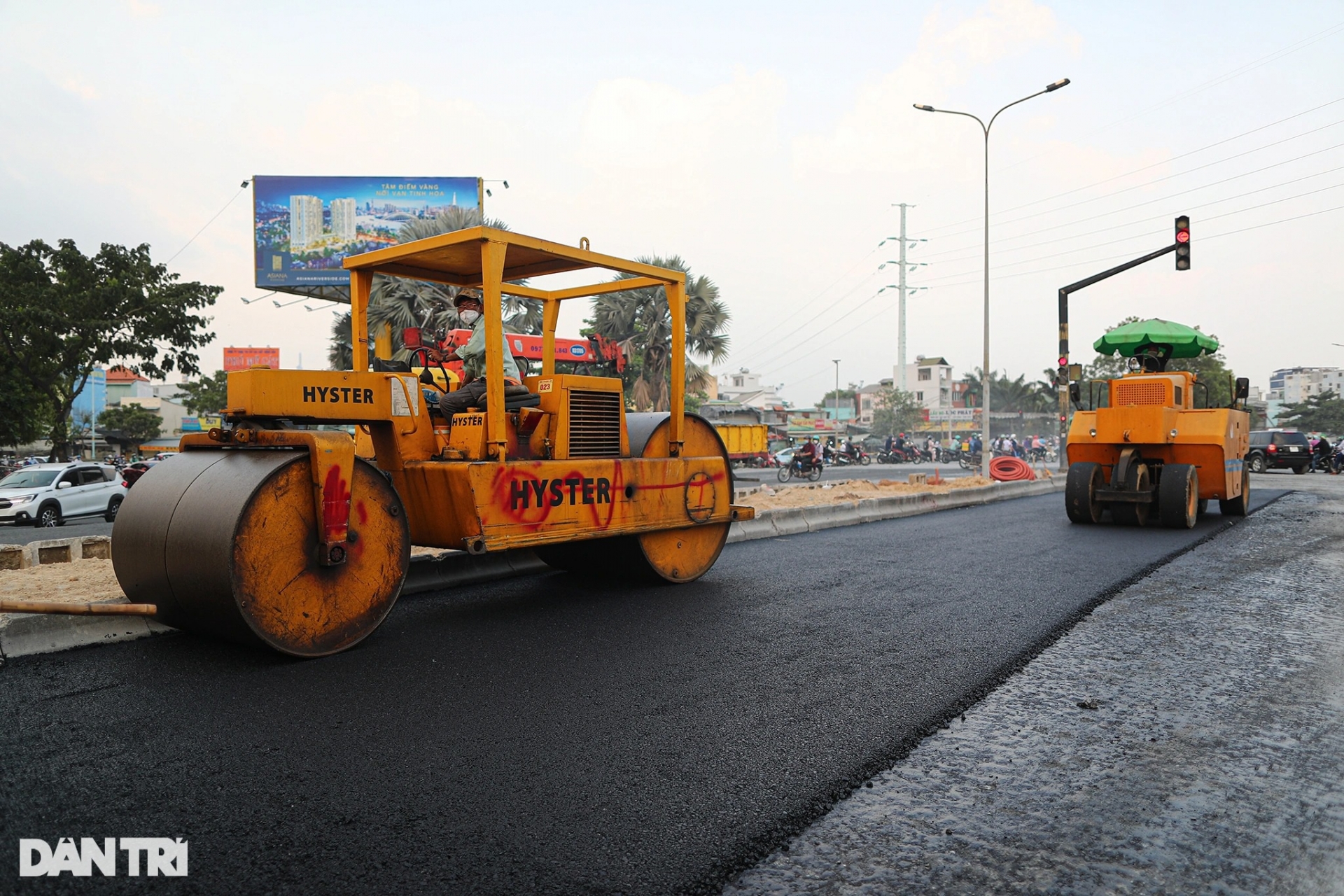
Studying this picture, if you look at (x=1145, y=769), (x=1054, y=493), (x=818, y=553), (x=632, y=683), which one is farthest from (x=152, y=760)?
(x=1054, y=493)

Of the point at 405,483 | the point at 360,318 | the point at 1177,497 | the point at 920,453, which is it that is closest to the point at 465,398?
the point at 405,483

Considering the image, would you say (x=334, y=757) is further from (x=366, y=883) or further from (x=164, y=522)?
(x=164, y=522)

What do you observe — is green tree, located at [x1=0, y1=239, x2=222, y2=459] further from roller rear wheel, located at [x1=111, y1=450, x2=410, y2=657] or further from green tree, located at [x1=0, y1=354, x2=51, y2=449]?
roller rear wheel, located at [x1=111, y1=450, x2=410, y2=657]

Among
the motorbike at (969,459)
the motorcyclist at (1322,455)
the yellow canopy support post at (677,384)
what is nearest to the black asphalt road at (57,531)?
the yellow canopy support post at (677,384)

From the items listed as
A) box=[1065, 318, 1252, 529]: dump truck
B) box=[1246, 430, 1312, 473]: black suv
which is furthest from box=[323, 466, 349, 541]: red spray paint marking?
box=[1246, 430, 1312, 473]: black suv

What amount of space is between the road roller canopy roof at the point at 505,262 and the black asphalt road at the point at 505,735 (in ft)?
7.64

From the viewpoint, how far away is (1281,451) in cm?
2981

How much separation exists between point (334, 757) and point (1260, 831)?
313cm

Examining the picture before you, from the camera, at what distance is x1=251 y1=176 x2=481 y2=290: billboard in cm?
3341

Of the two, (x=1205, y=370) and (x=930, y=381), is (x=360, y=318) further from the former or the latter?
(x=930, y=381)

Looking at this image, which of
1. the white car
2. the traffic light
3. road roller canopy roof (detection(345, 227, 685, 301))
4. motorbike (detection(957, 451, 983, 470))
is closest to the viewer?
road roller canopy roof (detection(345, 227, 685, 301))

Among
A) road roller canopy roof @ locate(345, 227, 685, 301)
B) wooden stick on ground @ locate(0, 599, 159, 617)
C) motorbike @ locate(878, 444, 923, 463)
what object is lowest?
motorbike @ locate(878, 444, 923, 463)

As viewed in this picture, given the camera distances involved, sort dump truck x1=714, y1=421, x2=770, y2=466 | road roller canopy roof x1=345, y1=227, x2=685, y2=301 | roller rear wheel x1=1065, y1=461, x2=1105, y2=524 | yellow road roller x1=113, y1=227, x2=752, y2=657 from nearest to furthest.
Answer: yellow road roller x1=113, y1=227, x2=752, y2=657 < road roller canopy roof x1=345, y1=227, x2=685, y2=301 < roller rear wheel x1=1065, y1=461, x2=1105, y2=524 < dump truck x1=714, y1=421, x2=770, y2=466

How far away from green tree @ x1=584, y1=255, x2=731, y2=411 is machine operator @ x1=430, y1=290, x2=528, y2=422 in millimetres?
20457
